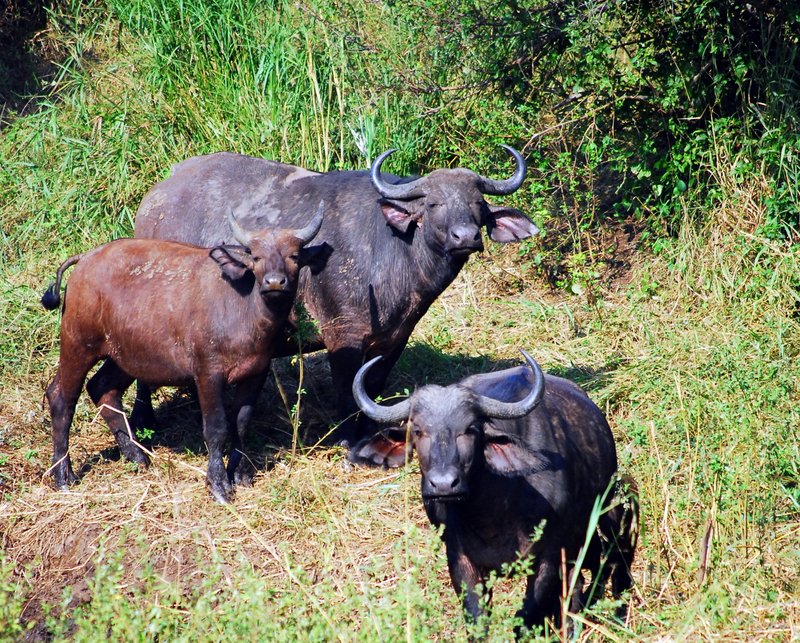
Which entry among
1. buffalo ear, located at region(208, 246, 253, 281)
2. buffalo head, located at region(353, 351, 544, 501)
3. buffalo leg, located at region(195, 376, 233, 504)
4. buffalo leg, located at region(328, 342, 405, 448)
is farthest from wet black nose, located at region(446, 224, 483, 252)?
buffalo head, located at region(353, 351, 544, 501)

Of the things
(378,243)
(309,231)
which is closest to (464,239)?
(378,243)

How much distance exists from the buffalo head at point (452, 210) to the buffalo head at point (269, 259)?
734mm

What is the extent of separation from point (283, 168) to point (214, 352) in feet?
6.71

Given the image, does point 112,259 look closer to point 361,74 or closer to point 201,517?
point 201,517

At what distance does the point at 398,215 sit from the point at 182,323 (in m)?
1.68

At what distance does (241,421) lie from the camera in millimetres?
7258

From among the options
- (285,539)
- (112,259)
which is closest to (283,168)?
(112,259)

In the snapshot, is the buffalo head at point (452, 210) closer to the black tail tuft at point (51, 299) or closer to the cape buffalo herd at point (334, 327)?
the cape buffalo herd at point (334, 327)

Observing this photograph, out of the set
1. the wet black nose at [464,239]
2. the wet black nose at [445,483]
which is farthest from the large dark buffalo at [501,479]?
the wet black nose at [464,239]

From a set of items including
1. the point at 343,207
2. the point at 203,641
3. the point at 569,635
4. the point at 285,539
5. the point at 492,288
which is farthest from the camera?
the point at 492,288

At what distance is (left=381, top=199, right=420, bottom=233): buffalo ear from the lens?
762cm

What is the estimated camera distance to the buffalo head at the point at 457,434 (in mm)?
4770

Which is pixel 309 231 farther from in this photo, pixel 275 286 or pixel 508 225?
pixel 508 225

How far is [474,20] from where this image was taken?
29.8 feet
